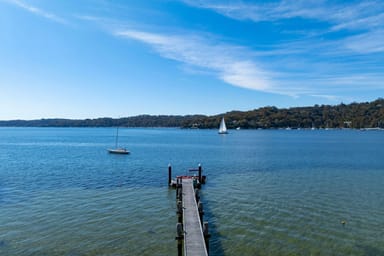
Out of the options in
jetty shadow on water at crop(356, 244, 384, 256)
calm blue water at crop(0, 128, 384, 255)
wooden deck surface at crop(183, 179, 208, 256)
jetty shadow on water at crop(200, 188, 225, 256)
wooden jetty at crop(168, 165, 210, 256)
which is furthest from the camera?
calm blue water at crop(0, 128, 384, 255)

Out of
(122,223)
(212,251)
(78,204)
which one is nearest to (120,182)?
(78,204)

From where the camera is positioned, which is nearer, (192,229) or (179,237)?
(179,237)

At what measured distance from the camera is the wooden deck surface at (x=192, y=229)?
1301 centimetres

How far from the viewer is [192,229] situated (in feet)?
50.8

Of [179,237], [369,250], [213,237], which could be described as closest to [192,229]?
[179,237]

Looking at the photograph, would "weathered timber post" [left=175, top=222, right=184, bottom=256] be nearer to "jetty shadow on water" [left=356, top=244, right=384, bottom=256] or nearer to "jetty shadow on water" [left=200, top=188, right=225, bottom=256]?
"jetty shadow on water" [left=200, top=188, right=225, bottom=256]

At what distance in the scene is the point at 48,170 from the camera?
128 ft

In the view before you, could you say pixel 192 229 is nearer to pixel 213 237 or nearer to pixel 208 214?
pixel 213 237

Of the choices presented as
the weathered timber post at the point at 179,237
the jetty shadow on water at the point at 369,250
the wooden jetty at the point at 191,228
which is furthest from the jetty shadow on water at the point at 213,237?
the jetty shadow on water at the point at 369,250

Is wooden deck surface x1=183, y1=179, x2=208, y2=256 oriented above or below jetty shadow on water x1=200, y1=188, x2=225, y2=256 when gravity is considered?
above

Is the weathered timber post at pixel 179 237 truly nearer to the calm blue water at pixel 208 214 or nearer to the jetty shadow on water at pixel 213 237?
the calm blue water at pixel 208 214

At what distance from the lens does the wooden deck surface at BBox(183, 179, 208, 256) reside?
13009 millimetres

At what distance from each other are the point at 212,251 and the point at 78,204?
12.1 meters

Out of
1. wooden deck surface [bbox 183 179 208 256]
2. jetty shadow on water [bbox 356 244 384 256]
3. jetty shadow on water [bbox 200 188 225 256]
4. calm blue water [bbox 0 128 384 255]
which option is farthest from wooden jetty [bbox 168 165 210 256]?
jetty shadow on water [bbox 356 244 384 256]
